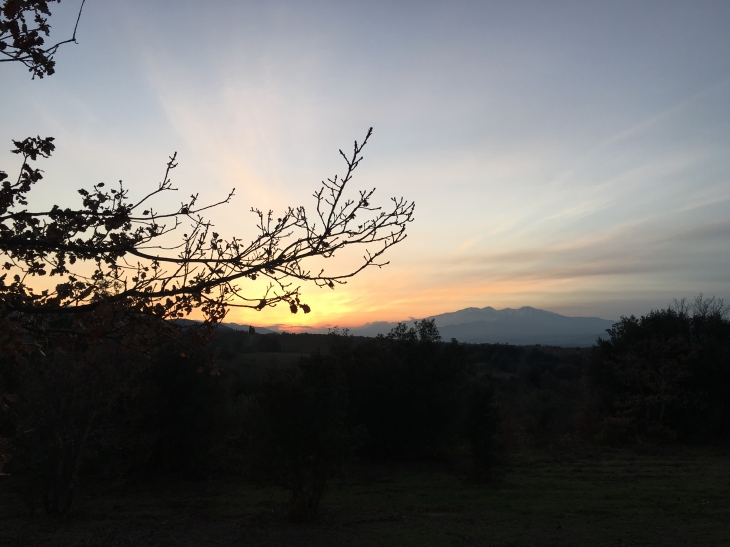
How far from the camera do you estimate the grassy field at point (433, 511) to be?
11.4 m

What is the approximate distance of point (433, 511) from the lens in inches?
561

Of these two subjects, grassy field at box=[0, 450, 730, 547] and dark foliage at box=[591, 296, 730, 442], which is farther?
dark foliage at box=[591, 296, 730, 442]

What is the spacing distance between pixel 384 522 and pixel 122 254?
39.2ft

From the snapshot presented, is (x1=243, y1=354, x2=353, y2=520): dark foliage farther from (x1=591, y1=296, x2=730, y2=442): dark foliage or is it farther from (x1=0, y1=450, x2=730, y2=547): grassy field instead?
(x1=591, y1=296, x2=730, y2=442): dark foliage

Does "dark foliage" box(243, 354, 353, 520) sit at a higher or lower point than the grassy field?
higher

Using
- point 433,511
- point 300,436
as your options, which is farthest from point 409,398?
point 300,436

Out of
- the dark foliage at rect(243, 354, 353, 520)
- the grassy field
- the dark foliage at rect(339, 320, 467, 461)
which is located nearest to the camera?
the grassy field

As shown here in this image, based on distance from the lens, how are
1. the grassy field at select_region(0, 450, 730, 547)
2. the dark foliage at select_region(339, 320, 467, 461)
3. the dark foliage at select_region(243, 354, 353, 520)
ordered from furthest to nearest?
1. the dark foliage at select_region(339, 320, 467, 461)
2. the dark foliage at select_region(243, 354, 353, 520)
3. the grassy field at select_region(0, 450, 730, 547)

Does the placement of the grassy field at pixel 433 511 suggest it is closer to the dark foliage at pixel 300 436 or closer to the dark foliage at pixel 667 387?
the dark foliage at pixel 300 436

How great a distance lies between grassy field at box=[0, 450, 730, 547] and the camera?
11375 millimetres

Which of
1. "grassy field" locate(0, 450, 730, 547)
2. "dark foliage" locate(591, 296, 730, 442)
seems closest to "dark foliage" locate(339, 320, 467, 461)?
"grassy field" locate(0, 450, 730, 547)

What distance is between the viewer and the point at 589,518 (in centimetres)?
1261

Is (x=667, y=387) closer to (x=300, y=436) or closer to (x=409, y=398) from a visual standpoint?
(x=409, y=398)

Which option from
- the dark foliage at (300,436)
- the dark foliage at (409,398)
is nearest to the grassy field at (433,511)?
the dark foliage at (300,436)
